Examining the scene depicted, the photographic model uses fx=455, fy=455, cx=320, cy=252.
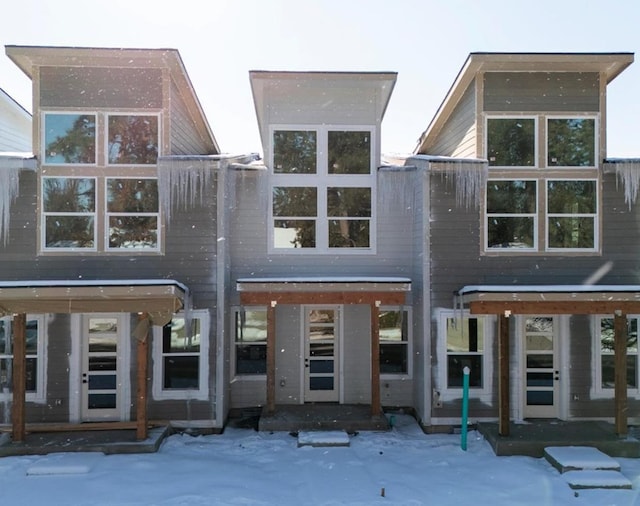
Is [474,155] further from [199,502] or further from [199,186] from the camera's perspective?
[199,502]

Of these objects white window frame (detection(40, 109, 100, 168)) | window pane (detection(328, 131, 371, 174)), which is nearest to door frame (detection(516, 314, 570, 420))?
window pane (detection(328, 131, 371, 174))

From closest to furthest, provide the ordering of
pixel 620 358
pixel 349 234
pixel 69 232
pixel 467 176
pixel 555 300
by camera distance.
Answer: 1. pixel 555 300
2. pixel 620 358
3. pixel 69 232
4. pixel 467 176
5. pixel 349 234

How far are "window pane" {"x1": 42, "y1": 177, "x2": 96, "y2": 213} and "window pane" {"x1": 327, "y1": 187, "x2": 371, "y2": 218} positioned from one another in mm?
4508

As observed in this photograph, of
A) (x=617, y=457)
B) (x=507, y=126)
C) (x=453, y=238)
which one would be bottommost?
(x=617, y=457)

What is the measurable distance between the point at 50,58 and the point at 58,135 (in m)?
1.33

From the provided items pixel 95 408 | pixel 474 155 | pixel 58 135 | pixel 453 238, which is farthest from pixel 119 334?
pixel 474 155

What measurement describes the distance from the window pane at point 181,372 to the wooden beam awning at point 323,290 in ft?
4.95

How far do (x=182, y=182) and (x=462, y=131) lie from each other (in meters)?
5.70

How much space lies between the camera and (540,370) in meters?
8.71

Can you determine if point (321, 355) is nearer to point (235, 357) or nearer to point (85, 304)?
point (235, 357)

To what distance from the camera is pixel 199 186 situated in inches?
331

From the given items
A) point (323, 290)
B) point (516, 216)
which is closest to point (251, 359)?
point (323, 290)

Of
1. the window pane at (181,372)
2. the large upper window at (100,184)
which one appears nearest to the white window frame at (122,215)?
the large upper window at (100,184)

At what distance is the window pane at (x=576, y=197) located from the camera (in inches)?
341
